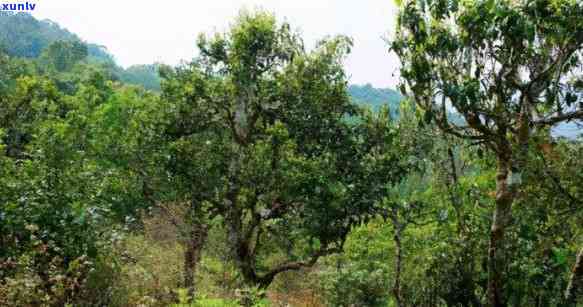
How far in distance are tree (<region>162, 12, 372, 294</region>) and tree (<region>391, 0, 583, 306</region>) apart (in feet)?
10.1

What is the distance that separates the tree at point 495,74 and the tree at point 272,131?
3075 millimetres

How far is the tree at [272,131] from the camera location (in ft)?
35.9

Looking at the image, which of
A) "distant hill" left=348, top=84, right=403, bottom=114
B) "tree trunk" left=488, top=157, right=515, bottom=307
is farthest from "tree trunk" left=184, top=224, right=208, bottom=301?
"distant hill" left=348, top=84, right=403, bottom=114

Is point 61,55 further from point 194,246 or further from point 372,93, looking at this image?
point 372,93

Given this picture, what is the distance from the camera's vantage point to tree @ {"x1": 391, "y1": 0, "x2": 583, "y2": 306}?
281 inches

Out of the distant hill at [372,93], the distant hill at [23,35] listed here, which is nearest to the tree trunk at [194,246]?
the distant hill at [23,35]

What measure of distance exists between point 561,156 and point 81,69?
73604 millimetres

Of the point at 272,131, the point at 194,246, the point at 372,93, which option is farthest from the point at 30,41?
the point at 272,131

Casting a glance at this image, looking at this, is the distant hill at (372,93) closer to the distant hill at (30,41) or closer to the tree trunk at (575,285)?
the distant hill at (30,41)

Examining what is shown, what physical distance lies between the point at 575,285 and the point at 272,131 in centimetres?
608

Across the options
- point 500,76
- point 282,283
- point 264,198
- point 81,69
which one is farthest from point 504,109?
point 81,69

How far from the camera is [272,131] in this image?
10984mm

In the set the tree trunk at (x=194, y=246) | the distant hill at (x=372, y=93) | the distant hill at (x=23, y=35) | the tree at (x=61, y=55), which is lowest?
the tree trunk at (x=194, y=246)

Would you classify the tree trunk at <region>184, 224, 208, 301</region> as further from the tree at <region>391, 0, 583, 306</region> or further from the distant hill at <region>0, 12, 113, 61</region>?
the distant hill at <region>0, 12, 113, 61</region>
